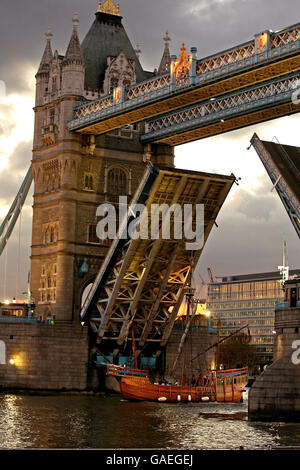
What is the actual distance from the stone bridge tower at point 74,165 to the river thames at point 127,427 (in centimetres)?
1077

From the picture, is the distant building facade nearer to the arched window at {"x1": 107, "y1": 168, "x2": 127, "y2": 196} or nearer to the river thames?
the arched window at {"x1": 107, "y1": 168, "x2": 127, "y2": 196}

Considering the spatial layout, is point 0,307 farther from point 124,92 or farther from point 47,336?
point 124,92

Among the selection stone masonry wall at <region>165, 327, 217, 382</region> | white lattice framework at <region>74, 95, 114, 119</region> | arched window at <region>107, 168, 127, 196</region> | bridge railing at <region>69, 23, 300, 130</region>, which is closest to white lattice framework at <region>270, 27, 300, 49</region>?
bridge railing at <region>69, 23, 300, 130</region>

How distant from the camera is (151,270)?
2408 inches

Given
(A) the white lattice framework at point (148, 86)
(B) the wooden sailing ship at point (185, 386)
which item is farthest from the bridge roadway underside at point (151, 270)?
(A) the white lattice framework at point (148, 86)

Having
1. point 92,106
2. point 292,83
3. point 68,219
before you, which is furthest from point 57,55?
point 292,83

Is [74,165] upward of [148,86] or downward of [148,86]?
downward

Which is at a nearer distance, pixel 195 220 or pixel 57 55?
pixel 195 220

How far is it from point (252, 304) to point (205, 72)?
10714 cm

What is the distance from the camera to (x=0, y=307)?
67.6m

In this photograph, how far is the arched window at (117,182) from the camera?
68500 millimetres

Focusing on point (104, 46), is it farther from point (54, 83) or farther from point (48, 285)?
point (48, 285)

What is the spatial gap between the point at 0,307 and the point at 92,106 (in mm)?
16008

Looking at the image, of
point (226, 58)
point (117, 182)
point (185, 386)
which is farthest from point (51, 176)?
point (226, 58)
